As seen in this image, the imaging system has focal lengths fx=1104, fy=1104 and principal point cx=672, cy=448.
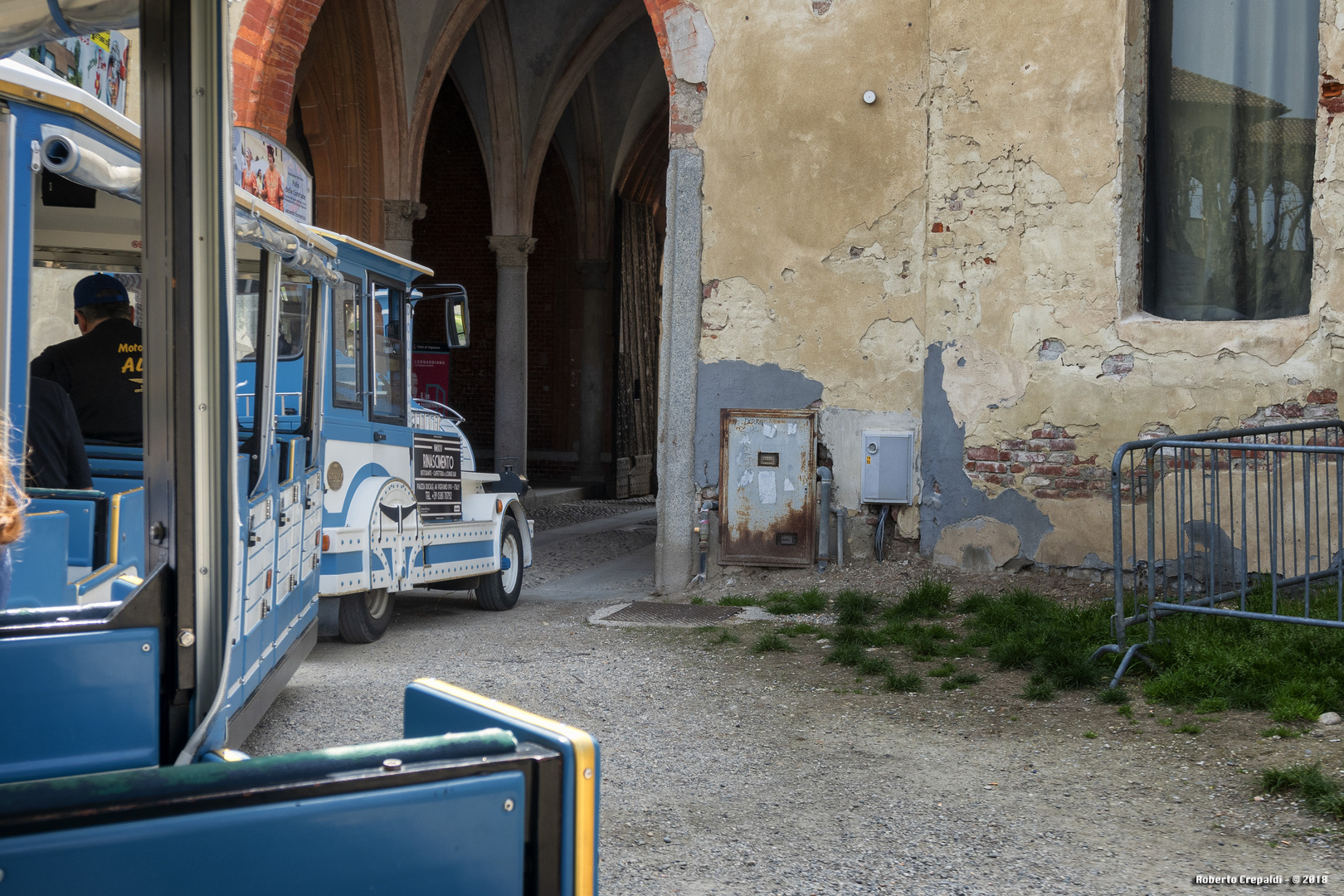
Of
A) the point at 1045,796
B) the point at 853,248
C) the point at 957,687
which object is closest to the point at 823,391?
the point at 853,248

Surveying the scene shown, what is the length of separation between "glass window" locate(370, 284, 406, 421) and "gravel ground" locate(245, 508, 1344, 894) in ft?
5.43

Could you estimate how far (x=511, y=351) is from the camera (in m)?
16.3

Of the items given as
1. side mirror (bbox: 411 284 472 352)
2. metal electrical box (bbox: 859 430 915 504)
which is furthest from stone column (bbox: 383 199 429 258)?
metal electrical box (bbox: 859 430 915 504)

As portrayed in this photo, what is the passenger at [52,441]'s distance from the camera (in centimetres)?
317

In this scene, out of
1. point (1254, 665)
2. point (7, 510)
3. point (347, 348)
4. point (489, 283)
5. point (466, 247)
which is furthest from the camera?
point (466, 247)

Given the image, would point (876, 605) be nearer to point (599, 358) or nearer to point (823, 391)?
point (823, 391)

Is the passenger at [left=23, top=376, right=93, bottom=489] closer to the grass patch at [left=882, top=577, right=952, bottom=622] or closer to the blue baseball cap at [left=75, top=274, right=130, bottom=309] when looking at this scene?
the blue baseball cap at [left=75, top=274, right=130, bottom=309]

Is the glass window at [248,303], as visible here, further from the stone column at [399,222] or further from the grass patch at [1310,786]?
the stone column at [399,222]

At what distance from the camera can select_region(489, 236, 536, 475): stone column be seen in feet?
53.5

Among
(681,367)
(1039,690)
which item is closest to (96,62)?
(681,367)

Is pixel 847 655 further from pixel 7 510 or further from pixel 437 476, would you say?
pixel 7 510

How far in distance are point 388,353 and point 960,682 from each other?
13.7 feet

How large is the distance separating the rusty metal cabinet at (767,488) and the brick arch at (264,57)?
5464 mm

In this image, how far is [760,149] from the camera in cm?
849
